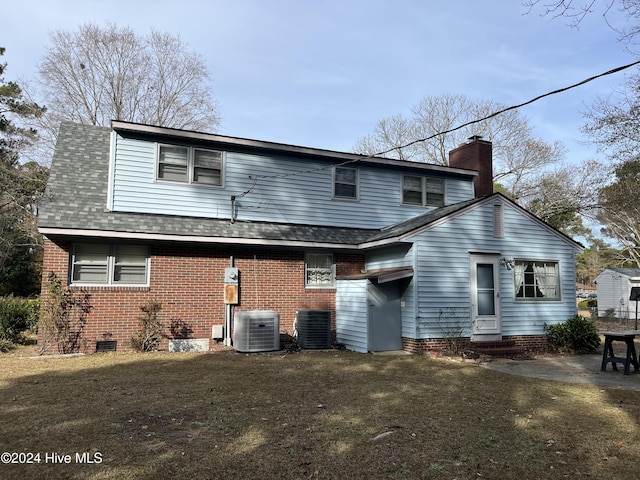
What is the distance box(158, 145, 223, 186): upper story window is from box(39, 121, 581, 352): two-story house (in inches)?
1.1

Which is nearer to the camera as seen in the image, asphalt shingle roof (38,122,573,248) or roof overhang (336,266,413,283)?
asphalt shingle roof (38,122,573,248)

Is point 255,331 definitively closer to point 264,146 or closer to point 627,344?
point 264,146

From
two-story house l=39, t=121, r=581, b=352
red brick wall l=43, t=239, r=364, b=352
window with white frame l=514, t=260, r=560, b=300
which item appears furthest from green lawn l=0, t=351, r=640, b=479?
window with white frame l=514, t=260, r=560, b=300

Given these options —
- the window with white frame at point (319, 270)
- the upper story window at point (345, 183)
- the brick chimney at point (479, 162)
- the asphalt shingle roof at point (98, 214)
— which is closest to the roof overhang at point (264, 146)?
the upper story window at point (345, 183)

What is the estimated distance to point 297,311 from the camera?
1184 centimetres

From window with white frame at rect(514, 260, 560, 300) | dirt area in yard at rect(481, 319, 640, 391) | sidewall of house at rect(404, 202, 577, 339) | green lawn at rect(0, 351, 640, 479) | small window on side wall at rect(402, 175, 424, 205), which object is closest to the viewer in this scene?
green lawn at rect(0, 351, 640, 479)

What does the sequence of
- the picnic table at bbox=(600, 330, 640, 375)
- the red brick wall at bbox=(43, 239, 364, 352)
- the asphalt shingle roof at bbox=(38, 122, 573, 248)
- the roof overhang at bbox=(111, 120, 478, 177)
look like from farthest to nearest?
the roof overhang at bbox=(111, 120, 478, 177) → the red brick wall at bbox=(43, 239, 364, 352) → the asphalt shingle roof at bbox=(38, 122, 573, 248) → the picnic table at bbox=(600, 330, 640, 375)

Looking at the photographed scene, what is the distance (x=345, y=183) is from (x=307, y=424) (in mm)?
9464

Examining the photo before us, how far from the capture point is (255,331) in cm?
1074

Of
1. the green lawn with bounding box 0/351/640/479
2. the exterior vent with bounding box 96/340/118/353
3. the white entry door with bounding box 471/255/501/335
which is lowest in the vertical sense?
the green lawn with bounding box 0/351/640/479

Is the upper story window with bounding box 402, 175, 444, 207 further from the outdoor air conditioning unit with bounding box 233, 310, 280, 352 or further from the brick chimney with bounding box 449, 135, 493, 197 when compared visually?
the outdoor air conditioning unit with bounding box 233, 310, 280, 352

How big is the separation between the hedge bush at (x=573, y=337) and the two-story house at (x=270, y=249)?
34 centimetres

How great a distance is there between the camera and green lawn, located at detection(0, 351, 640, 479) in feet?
13.1

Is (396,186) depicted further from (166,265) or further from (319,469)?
(319,469)
